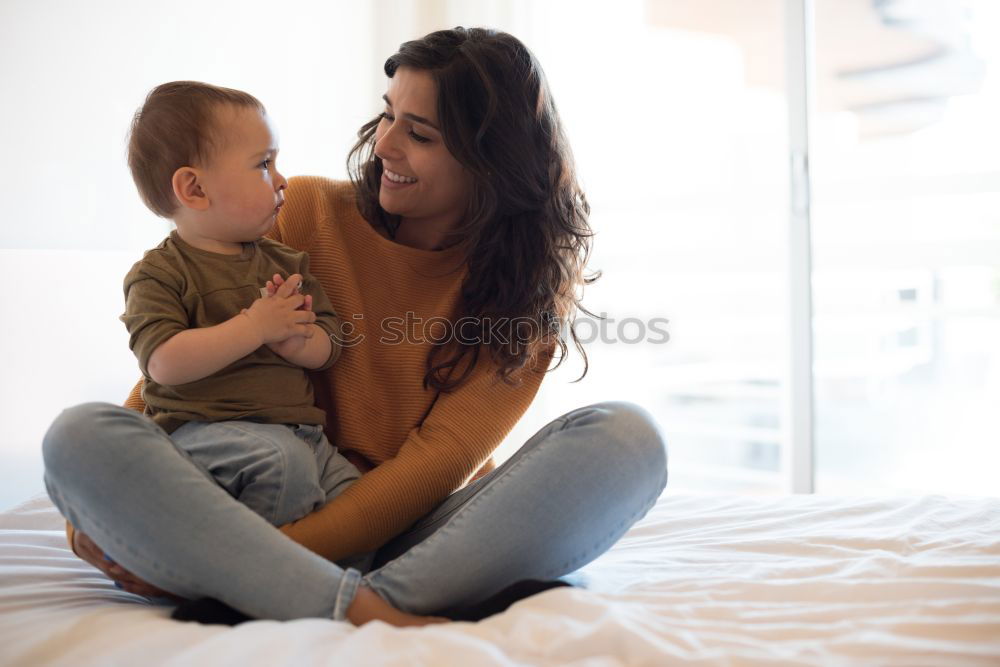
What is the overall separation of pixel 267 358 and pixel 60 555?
17.7 inches

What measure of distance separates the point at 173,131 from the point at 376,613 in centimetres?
70

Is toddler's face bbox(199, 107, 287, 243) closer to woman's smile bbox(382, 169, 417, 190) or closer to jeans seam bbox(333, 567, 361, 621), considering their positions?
woman's smile bbox(382, 169, 417, 190)

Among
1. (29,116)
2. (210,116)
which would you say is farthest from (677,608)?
(29,116)

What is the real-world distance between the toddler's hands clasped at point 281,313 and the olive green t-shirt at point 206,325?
5 centimetres

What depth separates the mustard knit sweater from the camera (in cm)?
128

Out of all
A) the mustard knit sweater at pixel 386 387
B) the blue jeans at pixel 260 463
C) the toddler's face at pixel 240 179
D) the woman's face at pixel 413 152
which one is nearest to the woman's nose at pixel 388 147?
the woman's face at pixel 413 152

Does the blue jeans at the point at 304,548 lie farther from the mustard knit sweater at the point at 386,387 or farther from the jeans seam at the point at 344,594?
the mustard knit sweater at the point at 386,387

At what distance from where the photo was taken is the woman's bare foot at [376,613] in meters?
1.02

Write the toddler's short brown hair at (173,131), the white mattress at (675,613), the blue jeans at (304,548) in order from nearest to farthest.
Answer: the white mattress at (675,613)
the blue jeans at (304,548)
the toddler's short brown hair at (173,131)

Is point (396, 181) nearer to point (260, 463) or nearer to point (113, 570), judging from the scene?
point (260, 463)

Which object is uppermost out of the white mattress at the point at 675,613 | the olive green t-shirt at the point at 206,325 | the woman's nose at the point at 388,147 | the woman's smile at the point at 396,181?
the woman's nose at the point at 388,147

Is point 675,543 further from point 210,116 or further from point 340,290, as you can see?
point 210,116

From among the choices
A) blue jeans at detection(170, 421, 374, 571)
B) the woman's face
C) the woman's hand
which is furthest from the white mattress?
the woman's face

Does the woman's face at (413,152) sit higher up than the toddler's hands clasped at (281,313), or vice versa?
the woman's face at (413,152)
